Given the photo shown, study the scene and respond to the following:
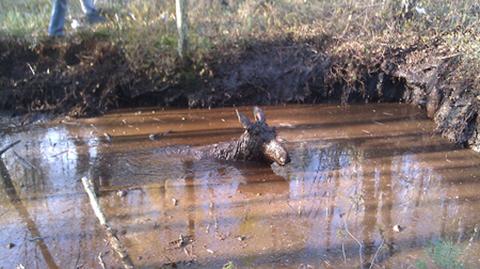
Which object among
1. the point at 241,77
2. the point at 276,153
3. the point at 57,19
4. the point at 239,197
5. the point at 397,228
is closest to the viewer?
the point at 397,228

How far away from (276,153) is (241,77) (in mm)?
2752

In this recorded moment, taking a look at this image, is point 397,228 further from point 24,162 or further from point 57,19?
point 57,19

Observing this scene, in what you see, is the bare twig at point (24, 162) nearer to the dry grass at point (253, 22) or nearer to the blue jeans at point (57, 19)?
the dry grass at point (253, 22)

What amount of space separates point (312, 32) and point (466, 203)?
→ 4520 millimetres

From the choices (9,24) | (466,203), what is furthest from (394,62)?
(9,24)

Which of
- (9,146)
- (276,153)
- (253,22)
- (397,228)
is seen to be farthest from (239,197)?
(253,22)

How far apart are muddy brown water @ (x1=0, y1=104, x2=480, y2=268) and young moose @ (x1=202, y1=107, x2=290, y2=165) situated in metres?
0.16

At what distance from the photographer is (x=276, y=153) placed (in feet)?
21.0

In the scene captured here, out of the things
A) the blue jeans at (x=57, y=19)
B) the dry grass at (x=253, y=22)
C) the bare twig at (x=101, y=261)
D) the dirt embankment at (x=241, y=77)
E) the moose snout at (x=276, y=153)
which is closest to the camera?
the bare twig at (x=101, y=261)

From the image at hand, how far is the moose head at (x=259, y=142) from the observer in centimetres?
644

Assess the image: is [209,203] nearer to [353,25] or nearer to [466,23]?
[353,25]

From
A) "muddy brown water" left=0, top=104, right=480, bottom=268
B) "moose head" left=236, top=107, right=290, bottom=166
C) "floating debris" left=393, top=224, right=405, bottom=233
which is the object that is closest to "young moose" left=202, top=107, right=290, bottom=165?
"moose head" left=236, top=107, right=290, bottom=166

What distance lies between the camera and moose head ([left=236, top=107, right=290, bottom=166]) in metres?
6.44

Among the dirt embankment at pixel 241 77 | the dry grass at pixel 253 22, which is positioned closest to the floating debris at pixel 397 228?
the dirt embankment at pixel 241 77
